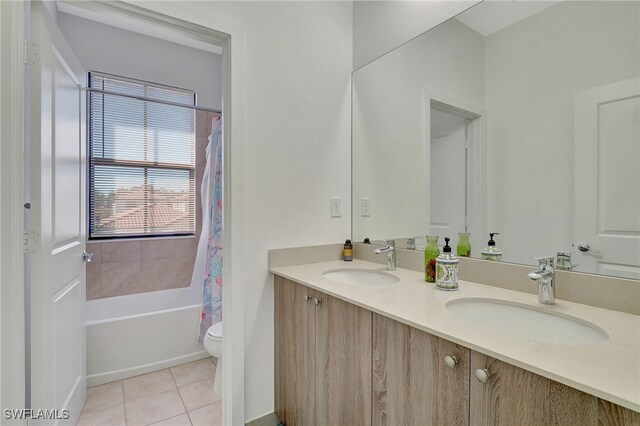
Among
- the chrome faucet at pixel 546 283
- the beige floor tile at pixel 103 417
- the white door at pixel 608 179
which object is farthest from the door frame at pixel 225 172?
the white door at pixel 608 179

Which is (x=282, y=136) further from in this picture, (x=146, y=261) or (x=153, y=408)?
(x=146, y=261)

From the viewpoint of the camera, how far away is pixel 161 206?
2.98 m

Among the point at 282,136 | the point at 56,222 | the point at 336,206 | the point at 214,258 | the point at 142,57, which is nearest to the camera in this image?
the point at 56,222

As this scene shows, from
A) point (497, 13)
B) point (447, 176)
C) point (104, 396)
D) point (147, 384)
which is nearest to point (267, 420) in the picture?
point (147, 384)

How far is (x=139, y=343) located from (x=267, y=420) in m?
1.15

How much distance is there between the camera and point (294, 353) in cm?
145

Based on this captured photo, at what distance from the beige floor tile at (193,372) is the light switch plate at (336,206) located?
1.44 meters

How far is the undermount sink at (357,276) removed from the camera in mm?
1548

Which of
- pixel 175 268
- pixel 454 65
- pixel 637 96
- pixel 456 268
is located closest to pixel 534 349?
pixel 456 268

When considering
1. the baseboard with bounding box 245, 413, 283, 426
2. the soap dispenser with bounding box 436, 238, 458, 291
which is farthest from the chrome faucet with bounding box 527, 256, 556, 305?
the baseboard with bounding box 245, 413, 283, 426

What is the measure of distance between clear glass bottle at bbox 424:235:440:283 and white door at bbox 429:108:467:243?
132 mm

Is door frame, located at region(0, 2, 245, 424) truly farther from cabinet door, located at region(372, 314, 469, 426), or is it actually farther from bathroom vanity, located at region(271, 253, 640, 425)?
cabinet door, located at region(372, 314, 469, 426)

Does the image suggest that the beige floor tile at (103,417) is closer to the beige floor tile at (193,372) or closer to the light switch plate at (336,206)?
the beige floor tile at (193,372)

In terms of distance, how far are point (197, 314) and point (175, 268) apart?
2.76 feet
